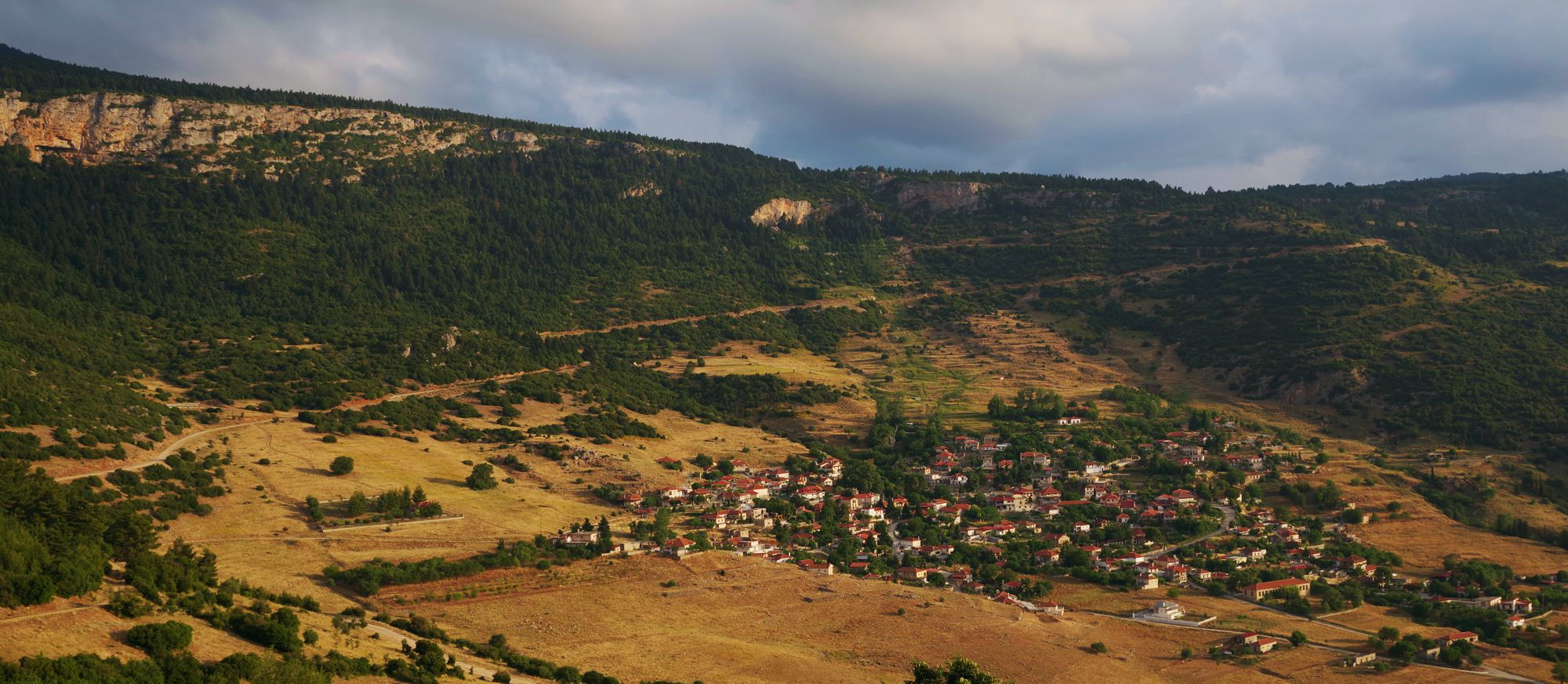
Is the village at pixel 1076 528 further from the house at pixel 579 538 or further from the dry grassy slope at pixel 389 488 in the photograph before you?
the dry grassy slope at pixel 389 488

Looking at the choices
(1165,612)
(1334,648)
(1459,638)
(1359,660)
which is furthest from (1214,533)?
(1359,660)

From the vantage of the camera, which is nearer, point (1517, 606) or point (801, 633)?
point (801, 633)

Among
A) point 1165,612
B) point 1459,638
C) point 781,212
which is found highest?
point 781,212

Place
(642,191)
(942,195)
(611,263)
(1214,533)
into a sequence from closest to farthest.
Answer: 1. (1214,533)
2. (611,263)
3. (642,191)
4. (942,195)

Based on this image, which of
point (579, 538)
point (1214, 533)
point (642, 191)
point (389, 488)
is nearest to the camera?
point (579, 538)

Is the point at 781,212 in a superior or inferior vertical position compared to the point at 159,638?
superior

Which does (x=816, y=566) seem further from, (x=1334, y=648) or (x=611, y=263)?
(x=611, y=263)

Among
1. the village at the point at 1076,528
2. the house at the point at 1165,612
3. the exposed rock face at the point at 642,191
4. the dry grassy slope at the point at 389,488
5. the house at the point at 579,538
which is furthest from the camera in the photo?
the exposed rock face at the point at 642,191

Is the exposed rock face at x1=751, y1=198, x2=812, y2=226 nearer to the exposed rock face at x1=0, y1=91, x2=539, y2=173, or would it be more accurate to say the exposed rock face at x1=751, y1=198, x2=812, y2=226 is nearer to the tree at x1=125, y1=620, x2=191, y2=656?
the exposed rock face at x1=0, y1=91, x2=539, y2=173

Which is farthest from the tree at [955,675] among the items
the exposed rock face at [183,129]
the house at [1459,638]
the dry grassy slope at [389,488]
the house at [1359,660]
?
the exposed rock face at [183,129]
